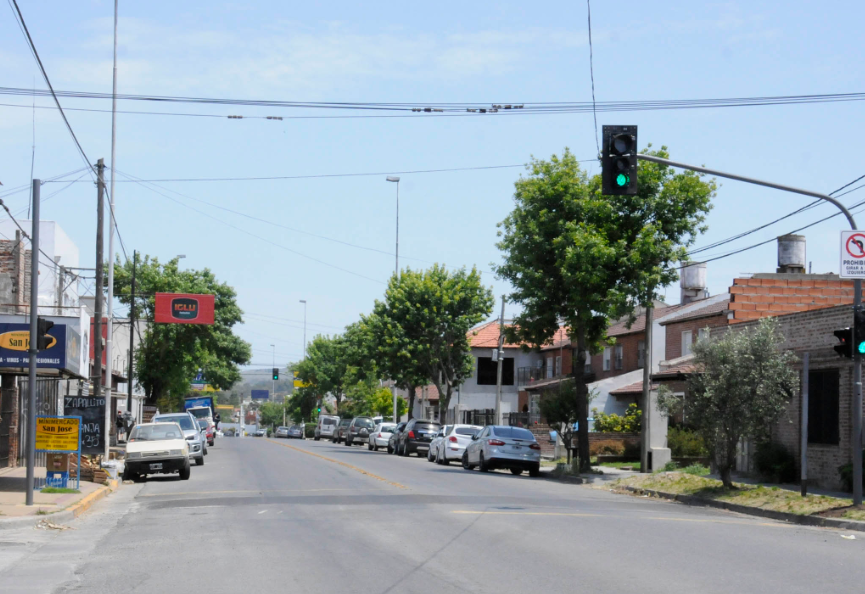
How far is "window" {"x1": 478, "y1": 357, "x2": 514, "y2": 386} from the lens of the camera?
64.8m

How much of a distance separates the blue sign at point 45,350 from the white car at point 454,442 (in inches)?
636

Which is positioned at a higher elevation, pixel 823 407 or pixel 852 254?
pixel 852 254

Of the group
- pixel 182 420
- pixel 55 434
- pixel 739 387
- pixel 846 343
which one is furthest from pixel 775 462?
pixel 182 420

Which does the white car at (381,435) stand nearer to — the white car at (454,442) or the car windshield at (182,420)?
the white car at (454,442)

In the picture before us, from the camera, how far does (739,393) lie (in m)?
20.8

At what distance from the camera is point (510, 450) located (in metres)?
30.5

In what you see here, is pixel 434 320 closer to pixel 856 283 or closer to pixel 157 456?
pixel 157 456

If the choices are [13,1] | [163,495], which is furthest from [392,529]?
[13,1]

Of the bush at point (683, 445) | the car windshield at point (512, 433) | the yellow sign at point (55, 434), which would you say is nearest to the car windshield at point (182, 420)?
the car windshield at point (512, 433)

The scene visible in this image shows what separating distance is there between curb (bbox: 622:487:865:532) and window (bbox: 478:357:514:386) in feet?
132

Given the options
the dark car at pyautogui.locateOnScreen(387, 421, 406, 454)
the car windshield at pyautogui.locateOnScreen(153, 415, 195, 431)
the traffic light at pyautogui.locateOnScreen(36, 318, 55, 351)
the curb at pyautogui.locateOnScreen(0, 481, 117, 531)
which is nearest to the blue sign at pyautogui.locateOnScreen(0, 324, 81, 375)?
the traffic light at pyautogui.locateOnScreen(36, 318, 55, 351)

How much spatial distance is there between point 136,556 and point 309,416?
104211mm

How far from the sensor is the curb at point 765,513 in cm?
1678

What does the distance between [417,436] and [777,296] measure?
18815mm
